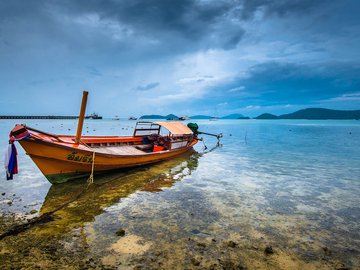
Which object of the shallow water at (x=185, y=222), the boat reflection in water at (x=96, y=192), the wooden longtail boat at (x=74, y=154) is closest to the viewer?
the shallow water at (x=185, y=222)

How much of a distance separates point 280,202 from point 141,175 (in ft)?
27.0

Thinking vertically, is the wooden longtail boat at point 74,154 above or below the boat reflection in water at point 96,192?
above

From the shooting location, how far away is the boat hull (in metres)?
10.6

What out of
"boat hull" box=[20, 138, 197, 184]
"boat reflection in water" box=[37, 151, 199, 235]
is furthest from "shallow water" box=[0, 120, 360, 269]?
"boat hull" box=[20, 138, 197, 184]

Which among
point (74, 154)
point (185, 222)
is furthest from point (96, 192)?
point (185, 222)

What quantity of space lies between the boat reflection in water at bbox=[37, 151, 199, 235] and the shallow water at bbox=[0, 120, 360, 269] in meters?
0.04

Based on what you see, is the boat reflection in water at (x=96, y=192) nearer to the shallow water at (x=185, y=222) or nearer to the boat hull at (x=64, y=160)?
the shallow water at (x=185, y=222)

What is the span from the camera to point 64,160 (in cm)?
1146

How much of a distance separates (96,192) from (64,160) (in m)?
2.29

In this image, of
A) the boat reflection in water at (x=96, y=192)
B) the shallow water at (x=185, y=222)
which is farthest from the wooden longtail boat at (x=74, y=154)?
the shallow water at (x=185, y=222)

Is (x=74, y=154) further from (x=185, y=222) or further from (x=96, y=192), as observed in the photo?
(x=185, y=222)

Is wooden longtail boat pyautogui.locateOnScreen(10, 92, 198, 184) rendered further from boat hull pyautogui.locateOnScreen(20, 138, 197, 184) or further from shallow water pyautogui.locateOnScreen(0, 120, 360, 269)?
shallow water pyautogui.locateOnScreen(0, 120, 360, 269)

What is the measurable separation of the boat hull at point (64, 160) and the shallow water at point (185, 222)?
0.62 meters

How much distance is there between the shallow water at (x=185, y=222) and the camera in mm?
5887
